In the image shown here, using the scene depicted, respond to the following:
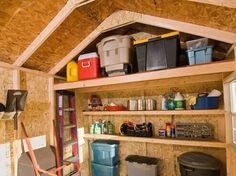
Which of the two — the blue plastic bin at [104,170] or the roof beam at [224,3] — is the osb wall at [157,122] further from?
the roof beam at [224,3]

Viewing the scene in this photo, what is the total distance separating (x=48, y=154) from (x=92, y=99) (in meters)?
1.28

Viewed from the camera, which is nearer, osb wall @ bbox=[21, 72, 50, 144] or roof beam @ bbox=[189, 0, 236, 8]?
roof beam @ bbox=[189, 0, 236, 8]

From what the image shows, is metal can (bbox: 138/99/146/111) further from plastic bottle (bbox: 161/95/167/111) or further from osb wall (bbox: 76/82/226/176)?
plastic bottle (bbox: 161/95/167/111)

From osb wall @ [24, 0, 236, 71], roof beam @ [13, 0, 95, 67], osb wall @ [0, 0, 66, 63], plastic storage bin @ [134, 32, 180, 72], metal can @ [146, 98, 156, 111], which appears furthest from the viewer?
metal can @ [146, 98, 156, 111]

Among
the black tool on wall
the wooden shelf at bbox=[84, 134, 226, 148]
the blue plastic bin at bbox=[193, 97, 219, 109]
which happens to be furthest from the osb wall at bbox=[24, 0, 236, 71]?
the wooden shelf at bbox=[84, 134, 226, 148]

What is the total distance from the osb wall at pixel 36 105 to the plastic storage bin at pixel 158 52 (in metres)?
1.53

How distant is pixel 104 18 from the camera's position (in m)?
2.27

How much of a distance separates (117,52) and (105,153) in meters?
1.70

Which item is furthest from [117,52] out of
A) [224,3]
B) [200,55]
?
[224,3]

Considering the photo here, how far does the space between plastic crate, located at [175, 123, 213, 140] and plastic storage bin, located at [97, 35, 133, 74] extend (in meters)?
1.24

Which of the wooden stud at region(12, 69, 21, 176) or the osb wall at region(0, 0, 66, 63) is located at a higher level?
the osb wall at region(0, 0, 66, 63)

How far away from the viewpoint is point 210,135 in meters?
2.52

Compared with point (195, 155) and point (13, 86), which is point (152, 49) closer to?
point (195, 155)

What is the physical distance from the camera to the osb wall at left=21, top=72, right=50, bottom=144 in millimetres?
2465
